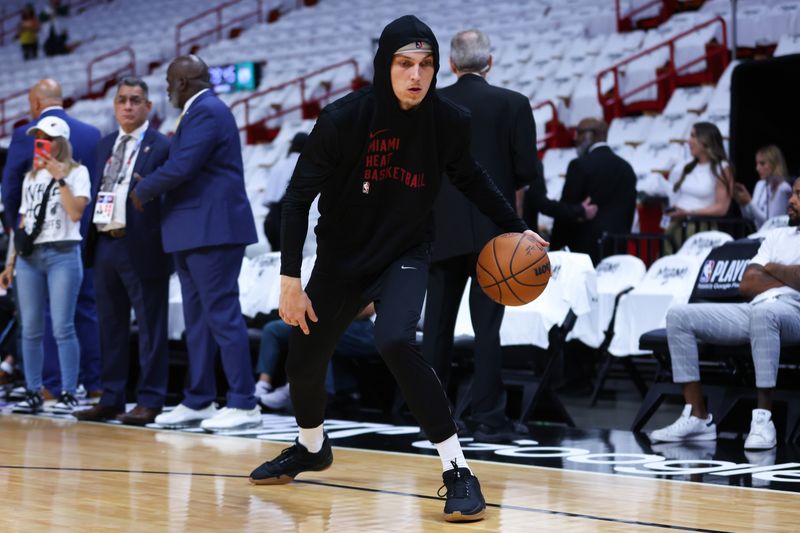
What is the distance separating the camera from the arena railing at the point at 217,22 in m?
22.3

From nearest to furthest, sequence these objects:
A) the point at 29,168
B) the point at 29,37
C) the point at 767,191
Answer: the point at 29,168 → the point at 767,191 → the point at 29,37

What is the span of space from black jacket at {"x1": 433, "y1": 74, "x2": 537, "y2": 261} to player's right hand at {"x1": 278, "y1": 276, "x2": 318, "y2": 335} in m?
1.68

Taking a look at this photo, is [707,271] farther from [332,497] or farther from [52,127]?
[52,127]

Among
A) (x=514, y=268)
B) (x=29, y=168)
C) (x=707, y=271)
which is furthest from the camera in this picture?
(x=29, y=168)

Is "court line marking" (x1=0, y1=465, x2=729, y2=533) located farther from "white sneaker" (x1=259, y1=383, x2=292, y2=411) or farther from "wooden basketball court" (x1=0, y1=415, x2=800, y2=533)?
"white sneaker" (x1=259, y1=383, x2=292, y2=411)

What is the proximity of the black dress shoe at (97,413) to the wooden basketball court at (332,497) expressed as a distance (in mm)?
1203

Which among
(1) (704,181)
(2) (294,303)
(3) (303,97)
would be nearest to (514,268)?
(2) (294,303)

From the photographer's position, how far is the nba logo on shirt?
6.08m

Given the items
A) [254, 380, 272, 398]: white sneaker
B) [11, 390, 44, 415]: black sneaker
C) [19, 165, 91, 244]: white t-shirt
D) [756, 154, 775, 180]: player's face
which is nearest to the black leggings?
[254, 380, 272, 398]: white sneaker

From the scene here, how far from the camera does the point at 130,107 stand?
629 cm

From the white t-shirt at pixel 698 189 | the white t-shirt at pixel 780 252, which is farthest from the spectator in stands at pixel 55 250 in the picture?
the white t-shirt at pixel 698 189

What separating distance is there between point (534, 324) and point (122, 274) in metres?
2.20

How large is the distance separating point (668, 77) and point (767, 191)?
5489 millimetres

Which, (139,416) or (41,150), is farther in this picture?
(41,150)
